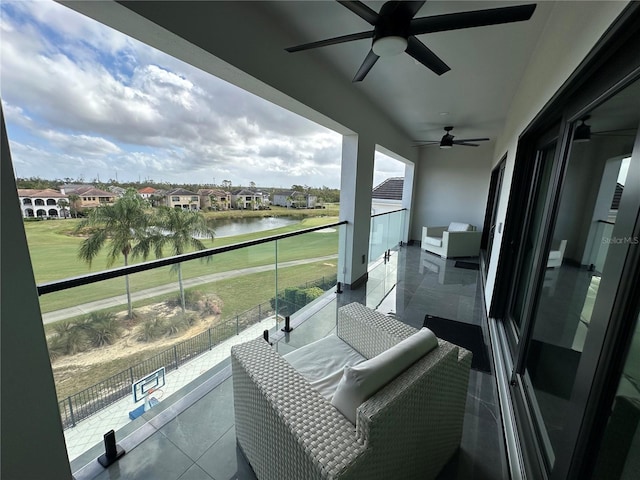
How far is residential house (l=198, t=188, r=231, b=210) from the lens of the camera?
6.92m

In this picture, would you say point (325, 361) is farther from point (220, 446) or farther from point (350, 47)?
point (350, 47)

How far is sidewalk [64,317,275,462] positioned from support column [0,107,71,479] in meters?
0.70

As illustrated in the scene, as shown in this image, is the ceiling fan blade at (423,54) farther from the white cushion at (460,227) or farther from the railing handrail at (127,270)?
the white cushion at (460,227)

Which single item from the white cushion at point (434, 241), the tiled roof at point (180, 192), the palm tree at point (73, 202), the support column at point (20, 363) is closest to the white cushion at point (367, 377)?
the support column at point (20, 363)

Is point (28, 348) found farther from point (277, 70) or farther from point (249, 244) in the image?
point (277, 70)

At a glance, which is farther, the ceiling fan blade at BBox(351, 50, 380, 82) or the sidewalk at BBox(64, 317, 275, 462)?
the ceiling fan blade at BBox(351, 50, 380, 82)

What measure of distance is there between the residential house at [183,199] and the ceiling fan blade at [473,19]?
7.25 meters

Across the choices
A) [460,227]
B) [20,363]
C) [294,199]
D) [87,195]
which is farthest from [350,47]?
[87,195]

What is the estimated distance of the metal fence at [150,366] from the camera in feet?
5.07

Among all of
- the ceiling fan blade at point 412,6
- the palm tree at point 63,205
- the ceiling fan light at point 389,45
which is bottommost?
the palm tree at point 63,205

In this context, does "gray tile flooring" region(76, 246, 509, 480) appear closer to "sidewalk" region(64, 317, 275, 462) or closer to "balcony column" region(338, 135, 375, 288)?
"sidewalk" region(64, 317, 275, 462)

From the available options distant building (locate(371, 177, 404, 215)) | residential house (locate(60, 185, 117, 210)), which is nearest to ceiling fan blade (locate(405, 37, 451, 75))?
residential house (locate(60, 185, 117, 210))

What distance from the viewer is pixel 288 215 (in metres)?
5.64

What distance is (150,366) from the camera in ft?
6.17
